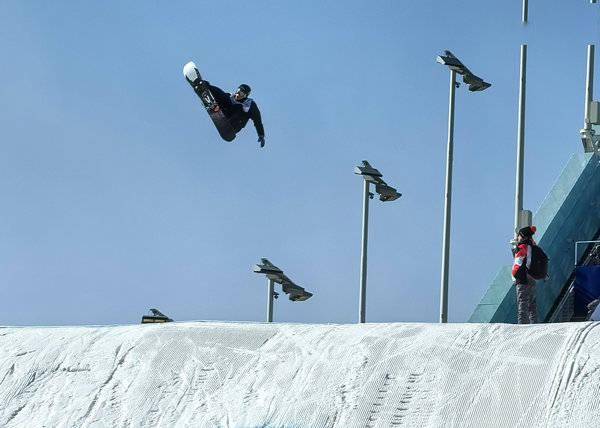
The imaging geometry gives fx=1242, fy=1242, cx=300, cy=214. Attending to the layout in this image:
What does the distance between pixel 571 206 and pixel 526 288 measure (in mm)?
8850

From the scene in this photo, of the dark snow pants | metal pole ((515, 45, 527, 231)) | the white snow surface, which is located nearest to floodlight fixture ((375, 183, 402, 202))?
metal pole ((515, 45, 527, 231))

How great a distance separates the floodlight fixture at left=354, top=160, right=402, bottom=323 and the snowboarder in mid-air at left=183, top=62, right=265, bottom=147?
7.18 feet

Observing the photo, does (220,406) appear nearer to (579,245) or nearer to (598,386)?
(598,386)

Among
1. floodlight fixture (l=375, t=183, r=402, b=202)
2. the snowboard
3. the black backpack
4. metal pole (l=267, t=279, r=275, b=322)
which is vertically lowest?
metal pole (l=267, t=279, r=275, b=322)

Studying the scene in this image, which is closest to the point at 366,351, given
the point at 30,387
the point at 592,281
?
the point at 30,387

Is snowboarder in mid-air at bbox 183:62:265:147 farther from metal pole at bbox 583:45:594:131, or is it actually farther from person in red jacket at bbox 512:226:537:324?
person in red jacket at bbox 512:226:537:324

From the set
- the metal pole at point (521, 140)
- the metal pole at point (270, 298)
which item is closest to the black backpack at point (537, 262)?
the metal pole at point (521, 140)

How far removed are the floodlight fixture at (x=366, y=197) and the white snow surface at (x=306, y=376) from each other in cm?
1338

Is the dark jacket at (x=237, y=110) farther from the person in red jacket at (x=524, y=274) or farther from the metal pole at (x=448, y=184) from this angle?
the person in red jacket at (x=524, y=274)

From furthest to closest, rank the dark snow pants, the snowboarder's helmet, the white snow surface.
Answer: the snowboarder's helmet, the dark snow pants, the white snow surface

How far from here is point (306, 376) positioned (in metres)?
7.17

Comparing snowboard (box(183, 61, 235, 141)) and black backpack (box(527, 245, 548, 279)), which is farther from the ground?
snowboard (box(183, 61, 235, 141))

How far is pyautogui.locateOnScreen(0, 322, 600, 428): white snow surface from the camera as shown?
621 cm

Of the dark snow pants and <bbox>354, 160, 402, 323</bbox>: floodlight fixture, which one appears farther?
<bbox>354, 160, 402, 323</bbox>: floodlight fixture
